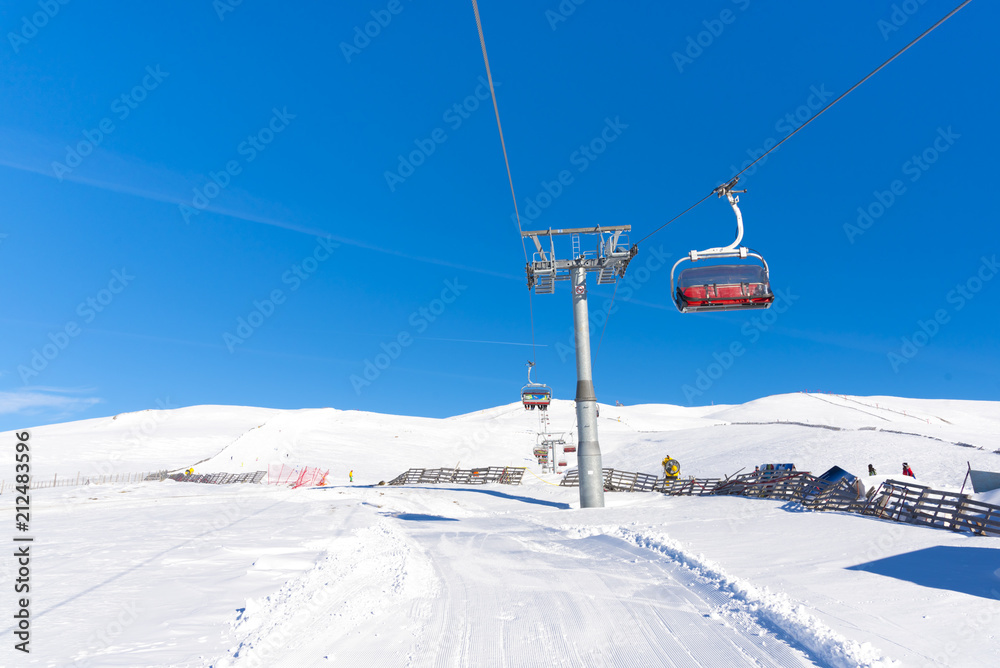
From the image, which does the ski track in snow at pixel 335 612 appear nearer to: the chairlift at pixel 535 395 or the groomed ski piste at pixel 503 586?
the groomed ski piste at pixel 503 586

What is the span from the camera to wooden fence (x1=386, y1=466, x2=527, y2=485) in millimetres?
41750

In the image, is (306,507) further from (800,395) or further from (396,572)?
(800,395)

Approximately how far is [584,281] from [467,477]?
24936 millimetres

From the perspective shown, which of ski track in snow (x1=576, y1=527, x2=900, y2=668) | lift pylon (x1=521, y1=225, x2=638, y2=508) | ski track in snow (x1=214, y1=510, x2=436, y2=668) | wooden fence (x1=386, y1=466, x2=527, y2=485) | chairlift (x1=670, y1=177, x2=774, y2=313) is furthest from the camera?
wooden fence (x1=386, y1=466, x2=527, y2=485)

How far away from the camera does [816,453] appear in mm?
45219

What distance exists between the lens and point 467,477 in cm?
4575

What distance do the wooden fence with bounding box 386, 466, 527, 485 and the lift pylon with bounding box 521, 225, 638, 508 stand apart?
→ 16298 millimetres

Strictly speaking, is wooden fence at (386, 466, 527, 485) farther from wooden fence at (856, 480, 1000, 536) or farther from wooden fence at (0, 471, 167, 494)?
wooden fence at (856, 480, 1000, 536)

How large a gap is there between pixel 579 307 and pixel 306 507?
16.5 m

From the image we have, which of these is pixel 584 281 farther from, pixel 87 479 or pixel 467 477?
pixel 87 479

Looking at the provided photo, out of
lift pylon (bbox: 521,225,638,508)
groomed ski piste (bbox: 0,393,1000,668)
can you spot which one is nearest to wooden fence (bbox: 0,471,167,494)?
groomed ski piste (bbox: 0,393,1000,668)

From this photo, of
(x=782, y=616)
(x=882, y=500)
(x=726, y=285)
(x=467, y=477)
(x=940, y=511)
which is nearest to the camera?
(x=782, y=616)

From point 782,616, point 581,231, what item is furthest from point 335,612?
point 581,231

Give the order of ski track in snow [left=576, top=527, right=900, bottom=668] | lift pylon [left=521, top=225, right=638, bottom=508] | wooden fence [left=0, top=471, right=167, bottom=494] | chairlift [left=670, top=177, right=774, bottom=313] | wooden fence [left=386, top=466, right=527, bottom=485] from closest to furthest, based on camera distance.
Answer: ski track in snow [left=576, top=527, right=900, bottom=668]
chairlift [left=670, top=177, right=774, bottom=313]
lift pylon [left=521, top=225, right=638, bottom=508]
wooden fence [left=386, top=466, right=527, bottom=485]
wooden fence [left=0, top=471, right=167, bottom=494]
